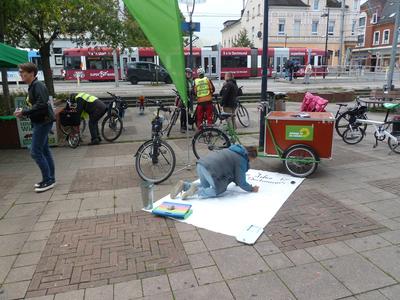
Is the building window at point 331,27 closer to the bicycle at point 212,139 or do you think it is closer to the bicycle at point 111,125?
the bicycle at point 111,125

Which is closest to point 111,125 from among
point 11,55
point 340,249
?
point 11,55

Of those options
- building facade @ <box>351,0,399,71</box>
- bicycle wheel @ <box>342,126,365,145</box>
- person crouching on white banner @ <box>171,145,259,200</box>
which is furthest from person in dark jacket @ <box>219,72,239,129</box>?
building facade @ <box>351,0,399,71</box>

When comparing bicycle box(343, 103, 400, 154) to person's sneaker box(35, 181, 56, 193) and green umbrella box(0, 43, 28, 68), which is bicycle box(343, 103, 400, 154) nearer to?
person's sneaker box(35, 181, 56, 193)

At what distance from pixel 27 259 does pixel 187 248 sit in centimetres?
157

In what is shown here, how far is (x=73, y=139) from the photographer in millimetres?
8352

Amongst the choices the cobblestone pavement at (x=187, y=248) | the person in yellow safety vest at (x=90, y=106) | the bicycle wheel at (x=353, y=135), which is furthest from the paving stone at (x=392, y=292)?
the person in yellow safety vest at (x=90, y=106)

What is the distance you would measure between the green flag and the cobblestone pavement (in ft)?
6.24

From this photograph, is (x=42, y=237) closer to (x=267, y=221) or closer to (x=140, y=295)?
(x=140, y=295)

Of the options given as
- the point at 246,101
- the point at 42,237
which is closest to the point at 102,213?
the point at 42,237

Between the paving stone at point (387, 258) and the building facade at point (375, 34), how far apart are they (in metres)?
55.5

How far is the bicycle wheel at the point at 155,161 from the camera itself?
569cm

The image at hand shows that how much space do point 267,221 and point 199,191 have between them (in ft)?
3.70

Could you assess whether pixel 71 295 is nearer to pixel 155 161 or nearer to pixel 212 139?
pixel 155 161

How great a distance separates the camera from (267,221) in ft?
13.8
